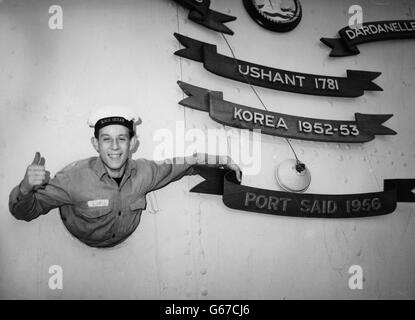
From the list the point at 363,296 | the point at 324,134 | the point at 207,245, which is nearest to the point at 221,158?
the point at 207,245

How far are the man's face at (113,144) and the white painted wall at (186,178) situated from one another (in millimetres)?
198

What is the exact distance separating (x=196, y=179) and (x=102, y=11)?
3.55 ft

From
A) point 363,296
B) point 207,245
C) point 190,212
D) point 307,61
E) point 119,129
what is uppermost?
point 307,61

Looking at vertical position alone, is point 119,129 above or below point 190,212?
→ above

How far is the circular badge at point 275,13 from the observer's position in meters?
2.04

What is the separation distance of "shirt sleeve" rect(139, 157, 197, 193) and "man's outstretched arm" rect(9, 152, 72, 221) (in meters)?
0.40

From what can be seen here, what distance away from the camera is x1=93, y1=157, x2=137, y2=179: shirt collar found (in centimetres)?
165

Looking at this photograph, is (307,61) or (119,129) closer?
(119,129)

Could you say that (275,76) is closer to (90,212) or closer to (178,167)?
(178,167)

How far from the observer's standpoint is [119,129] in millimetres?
1601

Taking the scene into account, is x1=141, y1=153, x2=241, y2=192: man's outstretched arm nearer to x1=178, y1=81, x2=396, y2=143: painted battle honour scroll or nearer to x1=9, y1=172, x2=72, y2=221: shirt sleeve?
x1=178, y1=81, x2=396, y2=143: painted battle honour scroll

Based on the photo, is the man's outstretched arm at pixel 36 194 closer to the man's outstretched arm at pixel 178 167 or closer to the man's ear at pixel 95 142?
the man's ear at pixel 95 142
